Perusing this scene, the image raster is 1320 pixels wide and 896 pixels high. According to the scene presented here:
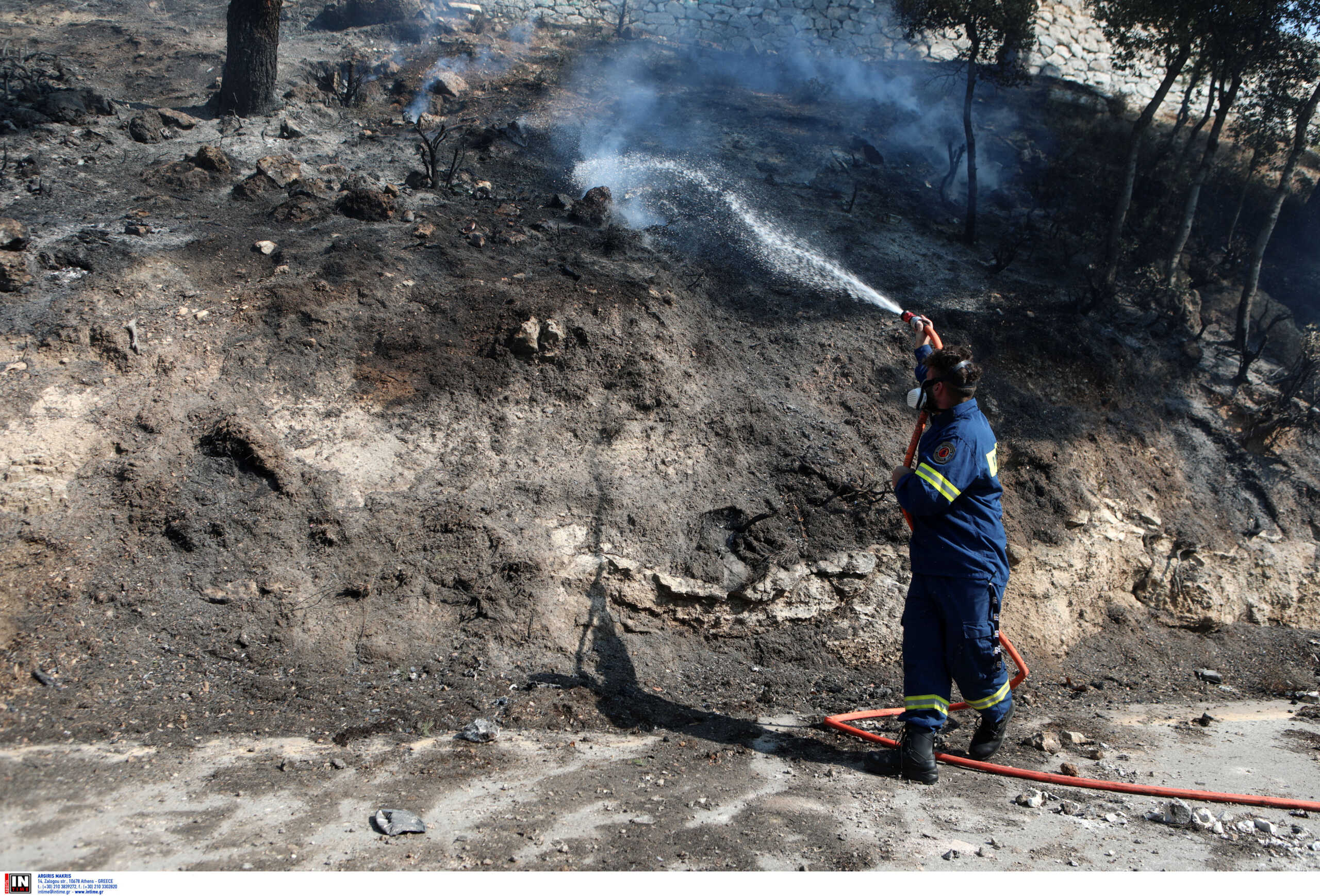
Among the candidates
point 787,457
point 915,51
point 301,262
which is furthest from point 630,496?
point 915,51

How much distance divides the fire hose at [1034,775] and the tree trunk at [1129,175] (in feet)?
19.4

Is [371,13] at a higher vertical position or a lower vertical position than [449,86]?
higher

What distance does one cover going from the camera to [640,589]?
15.7 feet

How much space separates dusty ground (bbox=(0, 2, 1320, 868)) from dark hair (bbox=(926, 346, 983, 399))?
1802 millimetres

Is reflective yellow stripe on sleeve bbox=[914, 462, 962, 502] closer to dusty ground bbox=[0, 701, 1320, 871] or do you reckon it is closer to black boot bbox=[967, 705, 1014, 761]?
black boot bbox=[967, 705, 1014, 761]

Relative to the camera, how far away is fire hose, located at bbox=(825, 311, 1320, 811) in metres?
3.47

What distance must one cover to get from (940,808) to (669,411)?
3.17 metres

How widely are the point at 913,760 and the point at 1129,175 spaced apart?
8343 millimetres

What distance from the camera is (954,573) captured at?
12.1 feet

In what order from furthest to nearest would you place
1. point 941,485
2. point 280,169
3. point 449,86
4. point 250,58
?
point 449,86 < point 250,58 < point 280,169 < point 941,485

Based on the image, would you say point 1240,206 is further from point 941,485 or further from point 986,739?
point 986,739

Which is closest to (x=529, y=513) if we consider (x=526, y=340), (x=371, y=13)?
(x=526, y=340)

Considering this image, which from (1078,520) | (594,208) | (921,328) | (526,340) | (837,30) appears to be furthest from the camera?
(837,30)

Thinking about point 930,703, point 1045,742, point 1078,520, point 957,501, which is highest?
point 957,501
